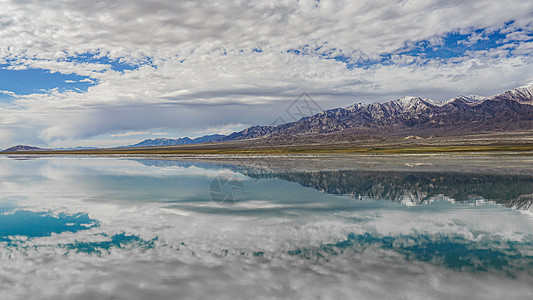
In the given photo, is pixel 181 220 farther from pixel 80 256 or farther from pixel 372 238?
pixel 372 238

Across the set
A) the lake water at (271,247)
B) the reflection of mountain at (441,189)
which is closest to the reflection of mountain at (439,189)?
the reflection of mountain at (441,189)

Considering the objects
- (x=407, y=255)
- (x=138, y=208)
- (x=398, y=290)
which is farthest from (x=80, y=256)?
(x=407, y=255)

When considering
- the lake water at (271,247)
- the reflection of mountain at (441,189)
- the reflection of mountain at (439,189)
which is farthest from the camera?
the reflection of mountain at (439,189)

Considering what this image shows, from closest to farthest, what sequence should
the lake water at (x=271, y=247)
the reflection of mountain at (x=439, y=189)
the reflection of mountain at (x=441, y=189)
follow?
the lake water at (x=271, y=247) → the reflection of mountain at (x=441, y=189) → the reflection of mountain at (x=439, y=189)

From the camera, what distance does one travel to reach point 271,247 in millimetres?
10398

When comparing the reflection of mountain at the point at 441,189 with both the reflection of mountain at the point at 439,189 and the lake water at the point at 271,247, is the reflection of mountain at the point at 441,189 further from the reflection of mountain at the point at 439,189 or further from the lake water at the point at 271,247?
the lake water at the point at 271,247

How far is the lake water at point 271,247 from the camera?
→ 25.1 feet

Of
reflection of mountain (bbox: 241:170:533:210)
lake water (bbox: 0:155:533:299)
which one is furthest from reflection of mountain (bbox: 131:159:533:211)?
lake water (bbox: 0:155:533:299)

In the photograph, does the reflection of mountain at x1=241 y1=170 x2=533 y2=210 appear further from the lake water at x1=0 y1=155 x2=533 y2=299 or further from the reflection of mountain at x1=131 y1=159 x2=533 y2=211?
the lake water at x1=0 y1=155 x2=533 y2=299

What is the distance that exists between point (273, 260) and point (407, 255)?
3842 mm

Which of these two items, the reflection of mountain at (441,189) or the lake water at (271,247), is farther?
the reflection of mountain at (441,189)

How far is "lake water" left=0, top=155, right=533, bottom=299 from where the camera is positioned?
764cm

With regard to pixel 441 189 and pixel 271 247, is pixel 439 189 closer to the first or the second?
pixel 441 189

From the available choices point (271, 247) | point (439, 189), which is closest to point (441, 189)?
point (439, 189)
